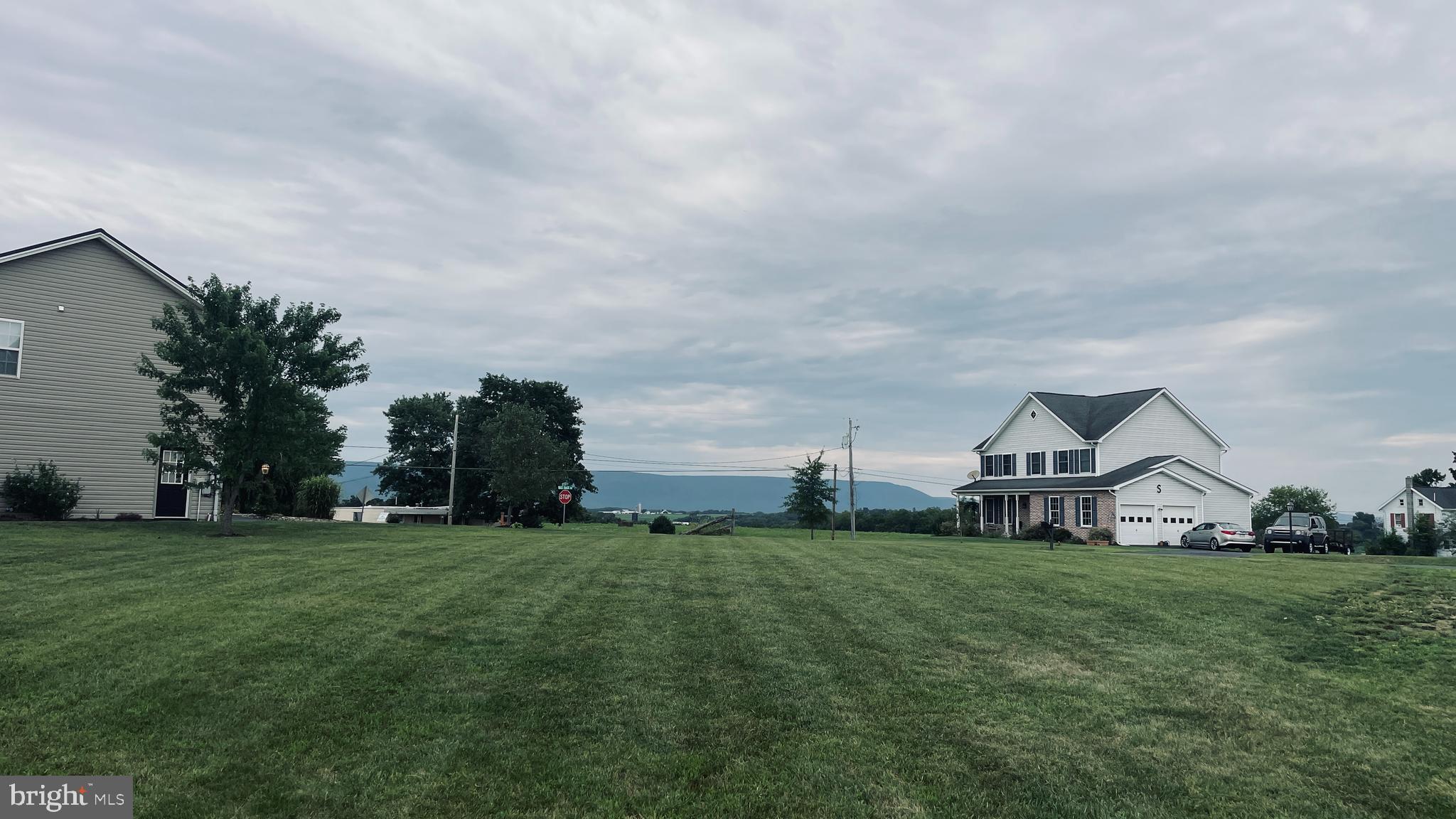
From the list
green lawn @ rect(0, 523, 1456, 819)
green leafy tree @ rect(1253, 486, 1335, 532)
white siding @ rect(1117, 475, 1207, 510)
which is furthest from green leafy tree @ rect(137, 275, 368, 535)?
green leafy tree @ rect(1253, 486, 1335, 532)

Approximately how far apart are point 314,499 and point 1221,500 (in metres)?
51.7

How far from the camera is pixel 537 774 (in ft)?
20.1

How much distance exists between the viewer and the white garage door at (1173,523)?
4622 centimetres

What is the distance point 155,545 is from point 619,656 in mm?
14526

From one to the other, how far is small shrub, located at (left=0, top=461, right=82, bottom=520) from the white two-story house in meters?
46.4

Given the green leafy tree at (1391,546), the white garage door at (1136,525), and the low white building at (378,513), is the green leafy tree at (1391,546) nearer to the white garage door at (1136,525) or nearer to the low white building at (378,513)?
the white garage door at (1136,525)

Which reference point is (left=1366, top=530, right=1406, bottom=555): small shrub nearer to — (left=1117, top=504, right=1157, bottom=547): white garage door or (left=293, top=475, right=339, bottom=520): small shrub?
(left=1117, top=504, right=1157, bottom=547): white garage door

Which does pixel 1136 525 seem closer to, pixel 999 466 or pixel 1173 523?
pixel 1173 523

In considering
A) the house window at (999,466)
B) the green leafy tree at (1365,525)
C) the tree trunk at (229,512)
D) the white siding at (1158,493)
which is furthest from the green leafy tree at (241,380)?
the green leafy tree at (1365,525)

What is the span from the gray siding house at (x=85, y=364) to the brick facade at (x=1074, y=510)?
4382cm

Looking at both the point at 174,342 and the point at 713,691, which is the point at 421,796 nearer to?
the point at 713,691

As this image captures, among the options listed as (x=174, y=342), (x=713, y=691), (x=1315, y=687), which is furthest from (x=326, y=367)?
(x=1315, y=687)

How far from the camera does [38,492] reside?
25391 mm

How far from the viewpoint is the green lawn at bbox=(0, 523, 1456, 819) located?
19.3 ft
